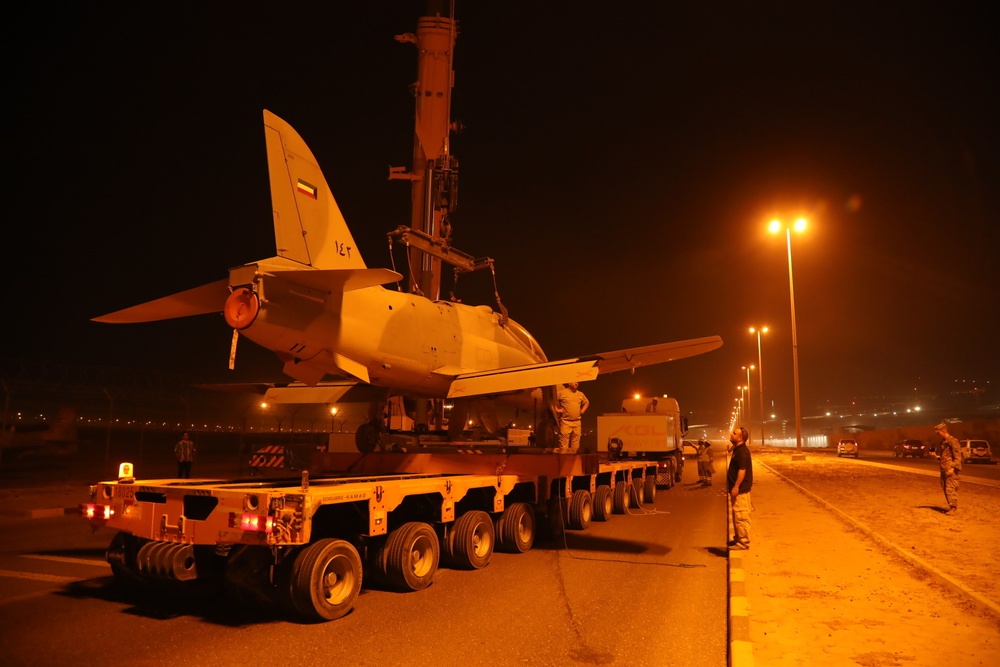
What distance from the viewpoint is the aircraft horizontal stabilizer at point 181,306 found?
8398mm

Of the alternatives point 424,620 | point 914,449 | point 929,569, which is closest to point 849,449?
point 914,449

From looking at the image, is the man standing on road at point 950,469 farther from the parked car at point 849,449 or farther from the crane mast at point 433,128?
the parked car at point 849,449

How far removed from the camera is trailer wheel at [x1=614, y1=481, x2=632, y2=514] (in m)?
15.7

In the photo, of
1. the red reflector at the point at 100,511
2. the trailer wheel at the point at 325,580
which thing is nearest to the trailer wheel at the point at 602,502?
the trailer wheel at the point at 325,580

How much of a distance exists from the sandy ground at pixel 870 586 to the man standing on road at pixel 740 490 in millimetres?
303

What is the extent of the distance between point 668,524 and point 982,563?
20.1ft

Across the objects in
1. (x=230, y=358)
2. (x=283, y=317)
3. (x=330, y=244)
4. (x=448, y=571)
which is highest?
(x=330, y=244)

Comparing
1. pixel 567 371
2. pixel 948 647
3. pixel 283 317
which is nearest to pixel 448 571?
pixel 567 371

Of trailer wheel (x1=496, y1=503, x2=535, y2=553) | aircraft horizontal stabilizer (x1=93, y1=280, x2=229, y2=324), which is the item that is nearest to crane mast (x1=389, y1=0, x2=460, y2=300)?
trailer wheel (x1=496, y1=503, x2=535, y2=553)

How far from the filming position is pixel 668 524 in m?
14.3

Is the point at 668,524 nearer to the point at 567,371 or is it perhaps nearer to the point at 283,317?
the point at 567,371

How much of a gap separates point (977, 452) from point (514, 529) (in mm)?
40841

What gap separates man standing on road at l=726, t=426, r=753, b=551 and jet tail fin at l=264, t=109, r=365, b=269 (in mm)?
6751

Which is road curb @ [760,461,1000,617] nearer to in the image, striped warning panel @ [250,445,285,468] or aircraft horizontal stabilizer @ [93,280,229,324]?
aircraft horizontal stabilizer @ [93,280,229,324]
